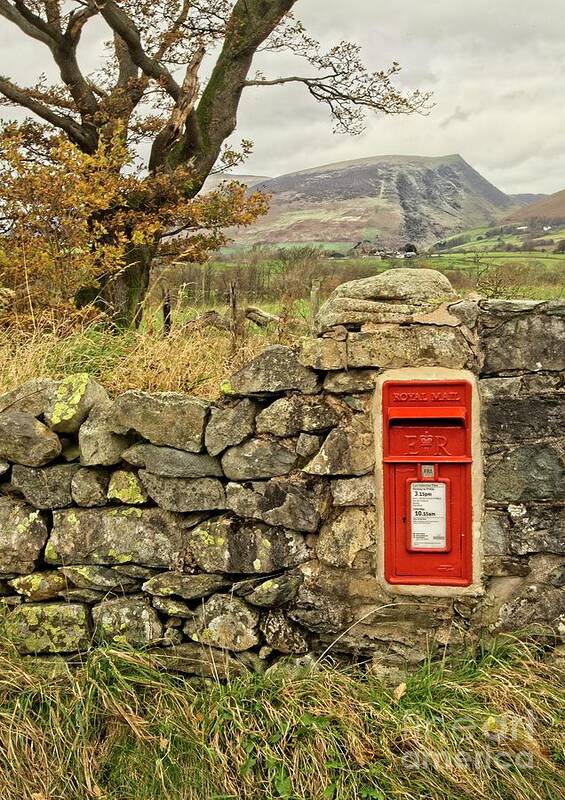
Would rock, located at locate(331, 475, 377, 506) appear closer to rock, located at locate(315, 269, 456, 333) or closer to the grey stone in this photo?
the grey stone

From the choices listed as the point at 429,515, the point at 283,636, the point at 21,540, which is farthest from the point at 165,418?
the point at 429,515

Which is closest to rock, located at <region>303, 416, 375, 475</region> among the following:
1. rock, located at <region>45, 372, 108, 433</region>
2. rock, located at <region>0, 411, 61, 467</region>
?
rock, located at <region>45, 372, 108, 433</region>

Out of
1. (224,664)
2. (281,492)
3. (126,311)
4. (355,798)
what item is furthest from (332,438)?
(126,311)

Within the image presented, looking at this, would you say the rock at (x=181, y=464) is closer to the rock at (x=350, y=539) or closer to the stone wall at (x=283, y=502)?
the stone wall at (x=283, y=502)

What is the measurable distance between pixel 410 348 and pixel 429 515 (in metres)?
0.74

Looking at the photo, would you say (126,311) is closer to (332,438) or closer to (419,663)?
(332,438)

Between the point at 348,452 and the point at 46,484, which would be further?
the point at 46,484

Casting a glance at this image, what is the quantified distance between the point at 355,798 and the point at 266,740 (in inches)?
15.9

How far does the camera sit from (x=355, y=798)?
104 inches

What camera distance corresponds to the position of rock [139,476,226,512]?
10.7ft

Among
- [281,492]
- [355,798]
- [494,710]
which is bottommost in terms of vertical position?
[355,798]

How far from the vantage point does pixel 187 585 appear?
324 centimetres

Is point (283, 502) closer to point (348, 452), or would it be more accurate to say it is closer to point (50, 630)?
point (348, 452)

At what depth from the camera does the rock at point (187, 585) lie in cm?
324
